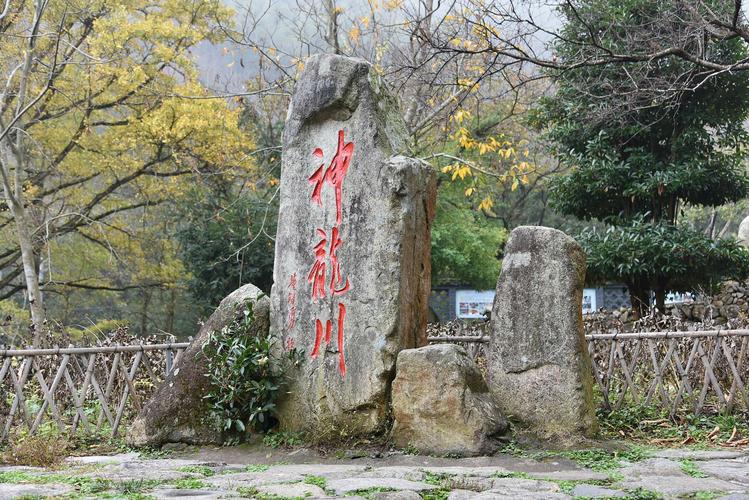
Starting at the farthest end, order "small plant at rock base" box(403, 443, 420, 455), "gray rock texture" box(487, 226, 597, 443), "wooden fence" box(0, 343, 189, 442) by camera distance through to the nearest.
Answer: "wooden fence" box(0, 343, 189, 442) → "gray rock texture" box(487, 226, 597, 443) → "small plant at rock base" box(403, 443, 420, 455)

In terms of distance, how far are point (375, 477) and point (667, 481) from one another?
60.6 inches

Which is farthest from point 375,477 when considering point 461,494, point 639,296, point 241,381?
point 639,296

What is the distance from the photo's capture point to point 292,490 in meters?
3.88

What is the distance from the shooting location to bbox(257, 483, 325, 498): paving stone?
3766 mm

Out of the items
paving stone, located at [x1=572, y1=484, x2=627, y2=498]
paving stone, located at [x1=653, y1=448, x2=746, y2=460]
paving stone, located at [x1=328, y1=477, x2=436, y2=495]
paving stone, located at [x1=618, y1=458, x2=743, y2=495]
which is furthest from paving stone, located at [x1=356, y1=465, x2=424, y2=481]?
paving stone, located at [x1=653, y1=448, x2=746, y2=460]

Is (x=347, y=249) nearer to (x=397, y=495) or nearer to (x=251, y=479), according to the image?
(x=251, y=479)

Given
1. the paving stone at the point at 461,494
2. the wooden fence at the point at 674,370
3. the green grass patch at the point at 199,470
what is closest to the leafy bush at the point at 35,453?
the green grass patch at the point at 199,470

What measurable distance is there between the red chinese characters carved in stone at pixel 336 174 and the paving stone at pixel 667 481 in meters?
2.71

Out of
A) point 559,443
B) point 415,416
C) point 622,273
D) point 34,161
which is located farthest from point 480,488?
point 34,161

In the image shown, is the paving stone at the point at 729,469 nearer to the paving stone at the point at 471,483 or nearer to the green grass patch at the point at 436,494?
the paving stone at the point at 471,483

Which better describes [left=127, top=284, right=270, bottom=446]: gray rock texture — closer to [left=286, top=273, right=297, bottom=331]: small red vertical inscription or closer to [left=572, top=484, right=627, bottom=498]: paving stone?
[left=286, top=273, right=297, bottom=331]: small red vertical inscription

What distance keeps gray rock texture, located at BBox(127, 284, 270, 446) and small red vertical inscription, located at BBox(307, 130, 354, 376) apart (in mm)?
827

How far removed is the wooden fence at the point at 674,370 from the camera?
21.7 ft

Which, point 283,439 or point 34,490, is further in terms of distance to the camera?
point 283,439
